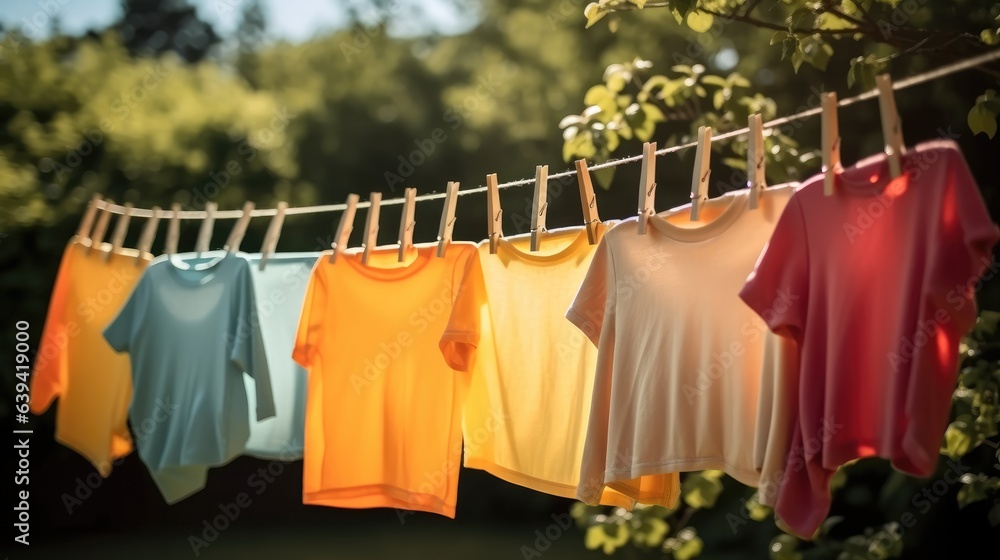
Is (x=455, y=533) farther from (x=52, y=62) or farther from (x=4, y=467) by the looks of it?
(x=52, y=62)

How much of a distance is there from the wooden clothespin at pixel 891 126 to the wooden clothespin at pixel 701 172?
0.40 m

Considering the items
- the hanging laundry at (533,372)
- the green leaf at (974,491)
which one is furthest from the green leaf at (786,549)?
the hanging laundry at (533,372)

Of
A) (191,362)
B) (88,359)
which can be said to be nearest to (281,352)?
(191,362)

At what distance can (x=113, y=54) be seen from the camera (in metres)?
6.08

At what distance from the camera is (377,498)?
2.55 meters

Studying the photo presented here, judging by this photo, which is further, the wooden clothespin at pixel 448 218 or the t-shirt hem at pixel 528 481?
the wooden clothespin at pixel 448 218

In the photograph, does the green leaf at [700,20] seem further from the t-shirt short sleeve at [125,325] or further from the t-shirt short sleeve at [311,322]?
the t-shirt short sleeve at [125,325]

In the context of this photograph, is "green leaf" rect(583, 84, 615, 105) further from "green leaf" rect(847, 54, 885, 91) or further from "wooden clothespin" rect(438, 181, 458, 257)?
"green leaf" rect(847, 54, 885, 91)

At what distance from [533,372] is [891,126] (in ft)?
3.46

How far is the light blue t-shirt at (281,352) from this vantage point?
281cm

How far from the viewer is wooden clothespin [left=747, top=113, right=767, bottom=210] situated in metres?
1.81

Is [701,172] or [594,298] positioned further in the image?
[594,298]

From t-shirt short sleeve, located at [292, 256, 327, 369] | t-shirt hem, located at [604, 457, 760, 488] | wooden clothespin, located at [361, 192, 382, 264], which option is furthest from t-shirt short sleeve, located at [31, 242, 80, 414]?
t-shirt hem, located at [604, 457, 760, 488]

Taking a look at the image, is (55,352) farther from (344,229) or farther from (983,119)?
(983,119)
